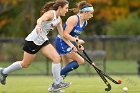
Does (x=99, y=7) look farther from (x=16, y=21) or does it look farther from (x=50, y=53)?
(x=50, y=53)

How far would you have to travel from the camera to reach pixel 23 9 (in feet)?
123

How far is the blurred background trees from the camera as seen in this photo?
117 ft

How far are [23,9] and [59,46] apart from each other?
24255mm

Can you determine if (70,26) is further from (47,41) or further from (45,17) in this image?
(45,17)

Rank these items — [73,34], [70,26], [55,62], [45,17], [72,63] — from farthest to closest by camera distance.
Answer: [73,34]
[72,63]
[70,26]
[55,62]
[45,17]

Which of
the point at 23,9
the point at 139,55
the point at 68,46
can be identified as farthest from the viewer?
the point at 23,9

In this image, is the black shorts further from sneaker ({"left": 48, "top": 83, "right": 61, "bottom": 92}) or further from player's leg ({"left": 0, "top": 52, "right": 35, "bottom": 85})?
sneaker ({"left": 48, "top": 83, "right": 61, "bottom": 92})

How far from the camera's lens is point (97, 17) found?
3875 cm

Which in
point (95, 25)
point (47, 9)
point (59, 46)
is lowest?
point (95, 25)

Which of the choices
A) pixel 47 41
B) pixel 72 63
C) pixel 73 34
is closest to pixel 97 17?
pixel 73 34

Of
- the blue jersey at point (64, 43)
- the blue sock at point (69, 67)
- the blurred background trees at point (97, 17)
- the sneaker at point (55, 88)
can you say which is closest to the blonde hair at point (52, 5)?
the blue jersey at point (64, 43)

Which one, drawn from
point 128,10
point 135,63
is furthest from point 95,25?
point 135,63

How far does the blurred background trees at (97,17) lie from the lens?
117ft

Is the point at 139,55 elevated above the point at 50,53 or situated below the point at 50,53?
below
